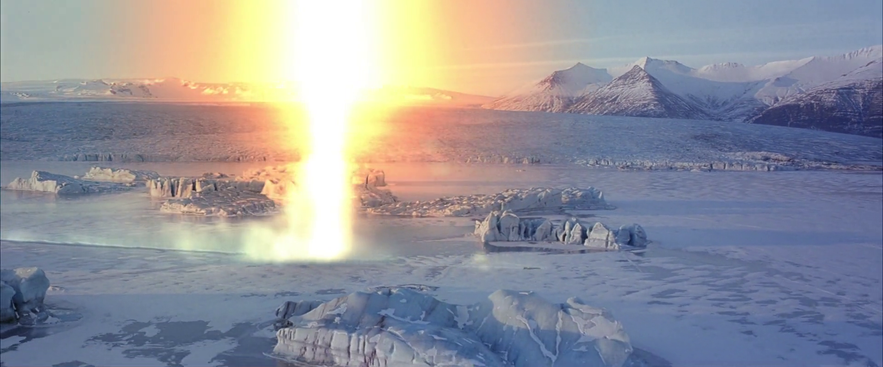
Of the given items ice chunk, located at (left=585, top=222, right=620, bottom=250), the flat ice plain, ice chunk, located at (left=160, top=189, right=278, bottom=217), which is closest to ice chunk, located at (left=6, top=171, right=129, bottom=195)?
the flat ice plain

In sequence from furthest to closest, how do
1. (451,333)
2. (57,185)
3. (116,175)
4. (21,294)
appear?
1. (116,175)
2. (57,185)
3. (21,294)
4. (451,333)

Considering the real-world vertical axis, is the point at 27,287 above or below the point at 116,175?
below

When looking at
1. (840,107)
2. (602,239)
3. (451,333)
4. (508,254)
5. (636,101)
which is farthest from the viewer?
(840,107)

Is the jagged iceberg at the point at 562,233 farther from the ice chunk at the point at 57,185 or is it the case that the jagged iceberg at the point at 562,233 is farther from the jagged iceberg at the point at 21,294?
the ice chunk at the point at 57,185

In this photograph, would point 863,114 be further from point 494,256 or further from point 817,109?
point 494,256

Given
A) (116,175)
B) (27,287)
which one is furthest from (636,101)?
(116,175)

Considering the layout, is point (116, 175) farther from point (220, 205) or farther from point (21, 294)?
point (21, 294)

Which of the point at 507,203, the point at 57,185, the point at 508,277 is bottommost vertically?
the point at 508,277

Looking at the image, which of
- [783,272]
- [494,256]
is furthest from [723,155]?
[494,256]
